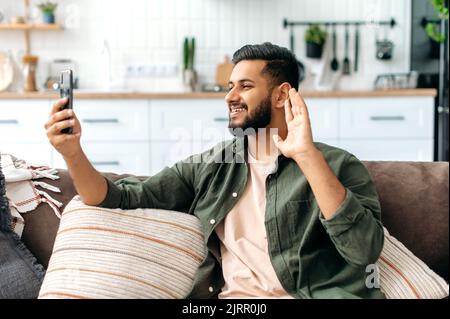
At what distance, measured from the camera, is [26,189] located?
1707 millimetres

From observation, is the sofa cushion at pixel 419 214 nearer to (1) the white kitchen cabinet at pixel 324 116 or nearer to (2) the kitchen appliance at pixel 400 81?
(1) the white kitchen cabinet at pixel 324 116

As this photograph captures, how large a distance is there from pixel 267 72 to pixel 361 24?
270cm

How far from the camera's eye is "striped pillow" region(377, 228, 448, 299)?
1.42m

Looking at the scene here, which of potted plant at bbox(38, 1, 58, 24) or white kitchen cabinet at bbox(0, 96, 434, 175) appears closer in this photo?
white kitchen cabinet at bbox(0, 96, 434, 175)

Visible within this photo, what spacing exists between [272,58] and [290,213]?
375 millimetres

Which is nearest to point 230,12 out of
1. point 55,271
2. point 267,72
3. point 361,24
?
point 361,24

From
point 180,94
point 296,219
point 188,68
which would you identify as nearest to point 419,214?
point 296,219

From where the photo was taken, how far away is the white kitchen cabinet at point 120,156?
3506mm

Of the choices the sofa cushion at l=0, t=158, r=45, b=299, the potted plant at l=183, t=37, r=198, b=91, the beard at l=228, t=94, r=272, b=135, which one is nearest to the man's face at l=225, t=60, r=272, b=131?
the beard at l=228, t=94, r=272, b=135

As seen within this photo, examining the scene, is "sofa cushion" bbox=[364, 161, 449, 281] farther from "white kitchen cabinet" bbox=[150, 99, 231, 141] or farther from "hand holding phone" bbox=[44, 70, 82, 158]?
"white kitchen cabinet" bbox=[150, 99, 231, 141]

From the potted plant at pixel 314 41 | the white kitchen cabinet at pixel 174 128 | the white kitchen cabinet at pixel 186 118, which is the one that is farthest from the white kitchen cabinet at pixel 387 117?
the white kitchen cabinet at pixel 186 118

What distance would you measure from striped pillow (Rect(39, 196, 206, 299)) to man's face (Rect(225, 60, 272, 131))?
28cm

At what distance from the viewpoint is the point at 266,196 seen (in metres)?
1.50
